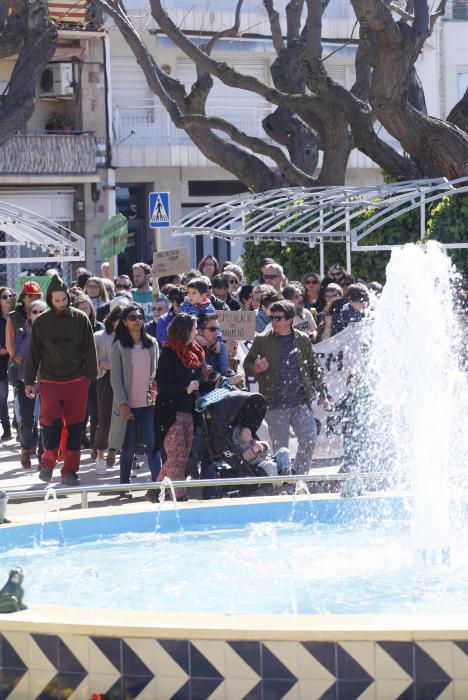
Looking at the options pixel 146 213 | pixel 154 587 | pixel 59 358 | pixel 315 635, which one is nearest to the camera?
pixel 315 635

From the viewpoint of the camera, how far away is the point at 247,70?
42.8 meters

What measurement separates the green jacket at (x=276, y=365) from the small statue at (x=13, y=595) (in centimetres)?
653

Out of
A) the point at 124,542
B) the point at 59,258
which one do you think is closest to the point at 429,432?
the point at 124,542

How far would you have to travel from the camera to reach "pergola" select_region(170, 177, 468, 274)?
18.5 m

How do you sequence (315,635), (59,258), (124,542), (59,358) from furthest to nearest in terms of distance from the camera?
(59,258)
(59,358)
(124,542)
(315,635)

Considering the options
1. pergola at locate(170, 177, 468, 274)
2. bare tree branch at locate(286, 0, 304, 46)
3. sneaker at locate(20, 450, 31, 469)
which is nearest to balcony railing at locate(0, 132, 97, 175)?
bare tree branch at locate(286, 0, 304, 46)

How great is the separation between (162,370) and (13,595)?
635 cm

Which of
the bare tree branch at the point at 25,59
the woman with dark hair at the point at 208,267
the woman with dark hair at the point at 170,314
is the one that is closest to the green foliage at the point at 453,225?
the woman with dark hair at the point at 208,267

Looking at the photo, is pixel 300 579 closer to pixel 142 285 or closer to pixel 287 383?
pixel 287 383

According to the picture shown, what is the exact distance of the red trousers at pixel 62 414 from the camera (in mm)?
13531

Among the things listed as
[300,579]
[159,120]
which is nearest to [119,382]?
[300,579]

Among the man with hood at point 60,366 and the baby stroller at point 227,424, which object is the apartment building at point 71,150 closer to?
the man with hood at point 60,366

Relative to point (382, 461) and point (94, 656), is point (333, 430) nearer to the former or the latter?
point (382, 461)

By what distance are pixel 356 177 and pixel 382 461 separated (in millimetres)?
32502
